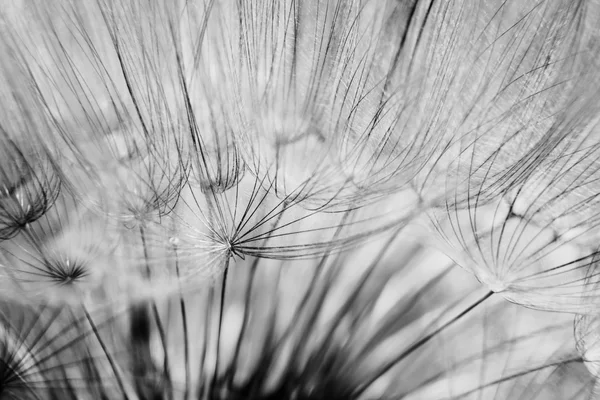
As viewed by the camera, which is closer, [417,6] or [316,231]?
[417,6]

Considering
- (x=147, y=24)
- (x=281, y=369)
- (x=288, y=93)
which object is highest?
(x=147, y=24)

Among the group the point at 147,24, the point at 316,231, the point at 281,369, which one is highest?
the point at 147,24

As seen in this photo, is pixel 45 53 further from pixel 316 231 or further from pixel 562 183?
pixel 562 183

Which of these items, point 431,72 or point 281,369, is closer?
point 431,72

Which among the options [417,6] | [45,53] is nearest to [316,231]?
[417,6]

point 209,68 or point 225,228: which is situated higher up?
point 209,68

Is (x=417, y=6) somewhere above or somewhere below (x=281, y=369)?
above

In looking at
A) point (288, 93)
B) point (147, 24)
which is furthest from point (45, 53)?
point (288, 93)

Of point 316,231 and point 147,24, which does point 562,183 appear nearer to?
point 316,231
